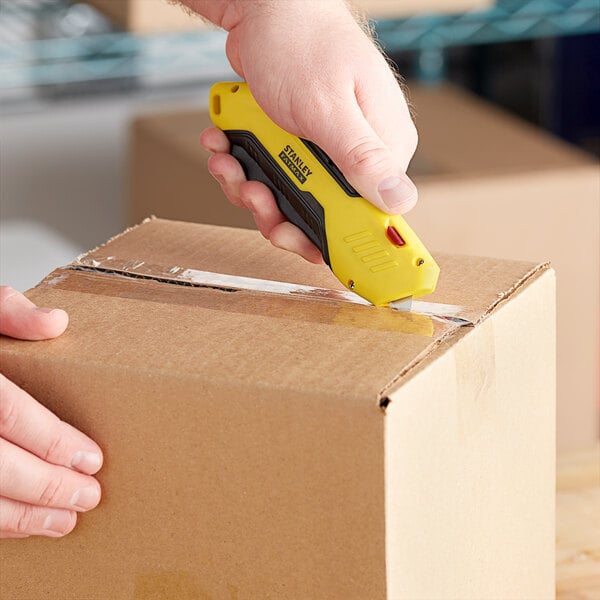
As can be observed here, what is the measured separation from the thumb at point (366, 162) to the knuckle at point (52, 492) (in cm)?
21

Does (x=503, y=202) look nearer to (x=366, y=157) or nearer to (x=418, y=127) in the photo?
(x=418, y=127)

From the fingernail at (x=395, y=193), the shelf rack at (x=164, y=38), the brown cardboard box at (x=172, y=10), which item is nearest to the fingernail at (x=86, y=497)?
the fingernail at (x=395, y=193)

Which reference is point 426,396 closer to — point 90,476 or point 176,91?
point 90,476

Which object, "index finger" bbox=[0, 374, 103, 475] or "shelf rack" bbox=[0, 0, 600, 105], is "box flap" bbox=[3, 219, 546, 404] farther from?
"shelf rack" bbox=[0, 0, 600, 105]

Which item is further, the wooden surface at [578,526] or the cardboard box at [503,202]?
the cardboard box at [503,202]

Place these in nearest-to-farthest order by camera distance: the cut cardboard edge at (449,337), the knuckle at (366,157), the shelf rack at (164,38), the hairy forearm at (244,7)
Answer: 1. the cut cardboard edge at (449,337)
2. the knuckle at (366,157)
3. the hairy forearm at (244,7)
4. the shelf rack at (164,38)

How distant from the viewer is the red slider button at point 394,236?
637mm

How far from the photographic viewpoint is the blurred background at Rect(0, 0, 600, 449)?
1.42m

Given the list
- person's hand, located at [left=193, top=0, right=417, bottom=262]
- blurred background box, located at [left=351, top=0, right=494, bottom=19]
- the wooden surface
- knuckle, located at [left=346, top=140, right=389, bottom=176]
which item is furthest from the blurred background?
knuckle, located at [left=346, top=140, right=389, bottom=176]

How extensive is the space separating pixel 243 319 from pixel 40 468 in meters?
0.13

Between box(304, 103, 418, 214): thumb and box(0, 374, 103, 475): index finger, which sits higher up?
box(304, 103, 418, 214): thumb

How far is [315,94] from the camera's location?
0.69 meters

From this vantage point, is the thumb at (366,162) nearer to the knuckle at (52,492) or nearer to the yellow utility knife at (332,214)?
the yellow utility knife at (332,214)

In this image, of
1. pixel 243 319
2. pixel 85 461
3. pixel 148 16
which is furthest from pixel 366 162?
pixel 148 16
